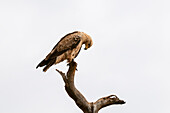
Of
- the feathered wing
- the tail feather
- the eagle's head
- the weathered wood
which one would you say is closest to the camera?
the weathered wood

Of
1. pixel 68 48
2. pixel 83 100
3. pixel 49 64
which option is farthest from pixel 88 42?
pixel 83 100

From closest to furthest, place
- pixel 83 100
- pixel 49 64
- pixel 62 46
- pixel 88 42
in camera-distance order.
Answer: pixel 83 100 → pixel 49 64 → pixel 62 46 → pixel 88 42

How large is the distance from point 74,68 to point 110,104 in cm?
126

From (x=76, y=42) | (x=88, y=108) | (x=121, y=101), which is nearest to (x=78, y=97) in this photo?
(x=88, y=108)

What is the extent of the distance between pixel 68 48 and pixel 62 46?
18cm

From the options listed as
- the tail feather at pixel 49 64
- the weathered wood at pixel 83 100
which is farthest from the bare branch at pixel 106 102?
the tail feather at pixel 49 64

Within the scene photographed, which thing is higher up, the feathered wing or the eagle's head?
the eagle's head

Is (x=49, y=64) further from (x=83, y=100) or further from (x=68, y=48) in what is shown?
(x=83, y=100)

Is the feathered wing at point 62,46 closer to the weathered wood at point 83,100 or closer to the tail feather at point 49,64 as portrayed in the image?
the tail feather at point 49,64

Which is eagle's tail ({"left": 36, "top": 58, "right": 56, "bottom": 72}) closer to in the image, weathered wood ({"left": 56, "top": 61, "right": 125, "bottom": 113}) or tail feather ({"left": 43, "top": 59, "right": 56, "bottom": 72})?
tail feather ({"left": 43, "top": 59, "right": 56, "bottom": 72})

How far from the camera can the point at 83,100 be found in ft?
A: 35.4

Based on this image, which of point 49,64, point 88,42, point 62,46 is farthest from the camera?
point 88,42

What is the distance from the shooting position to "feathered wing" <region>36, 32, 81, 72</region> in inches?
459

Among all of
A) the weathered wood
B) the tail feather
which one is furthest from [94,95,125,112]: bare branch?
the tail feather
